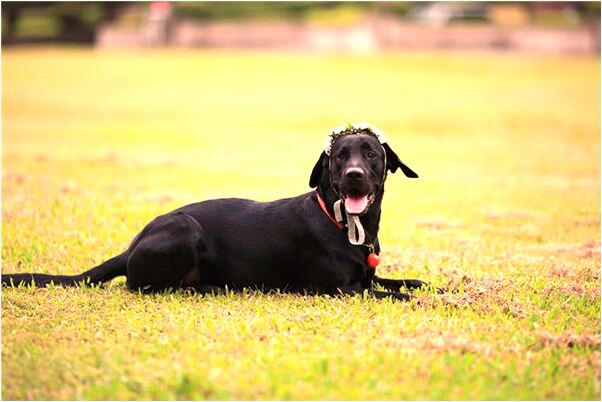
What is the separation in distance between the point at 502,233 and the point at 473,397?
254 inches

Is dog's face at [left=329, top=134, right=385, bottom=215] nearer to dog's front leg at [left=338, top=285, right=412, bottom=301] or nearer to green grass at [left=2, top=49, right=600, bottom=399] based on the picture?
dog's front leg at [left=338, top=285, right=412, bottom=301]

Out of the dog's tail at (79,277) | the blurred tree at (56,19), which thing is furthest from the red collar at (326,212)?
the blurred tree at (56,19)

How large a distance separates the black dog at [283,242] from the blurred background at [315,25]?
1865 inches

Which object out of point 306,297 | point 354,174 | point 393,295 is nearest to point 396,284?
point 393,295

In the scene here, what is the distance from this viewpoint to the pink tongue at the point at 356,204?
667 cm

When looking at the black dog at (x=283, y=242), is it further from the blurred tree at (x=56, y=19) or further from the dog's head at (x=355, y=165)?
the blurred tree at (x=56, y=19)

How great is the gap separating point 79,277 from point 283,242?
1.79m

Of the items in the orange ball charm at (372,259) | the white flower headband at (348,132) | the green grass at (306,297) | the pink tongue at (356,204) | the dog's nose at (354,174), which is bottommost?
the green grass at (306,297)

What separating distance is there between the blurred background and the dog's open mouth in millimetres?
47616

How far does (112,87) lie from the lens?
4091 cm

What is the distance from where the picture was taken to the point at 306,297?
23.0 feet

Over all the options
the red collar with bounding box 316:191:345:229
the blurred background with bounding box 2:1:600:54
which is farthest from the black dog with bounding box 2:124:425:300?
the blurred background with bounding box 2:1:600:54

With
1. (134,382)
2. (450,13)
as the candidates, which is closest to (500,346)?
(134,382)

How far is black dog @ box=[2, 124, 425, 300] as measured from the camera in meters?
6.91
